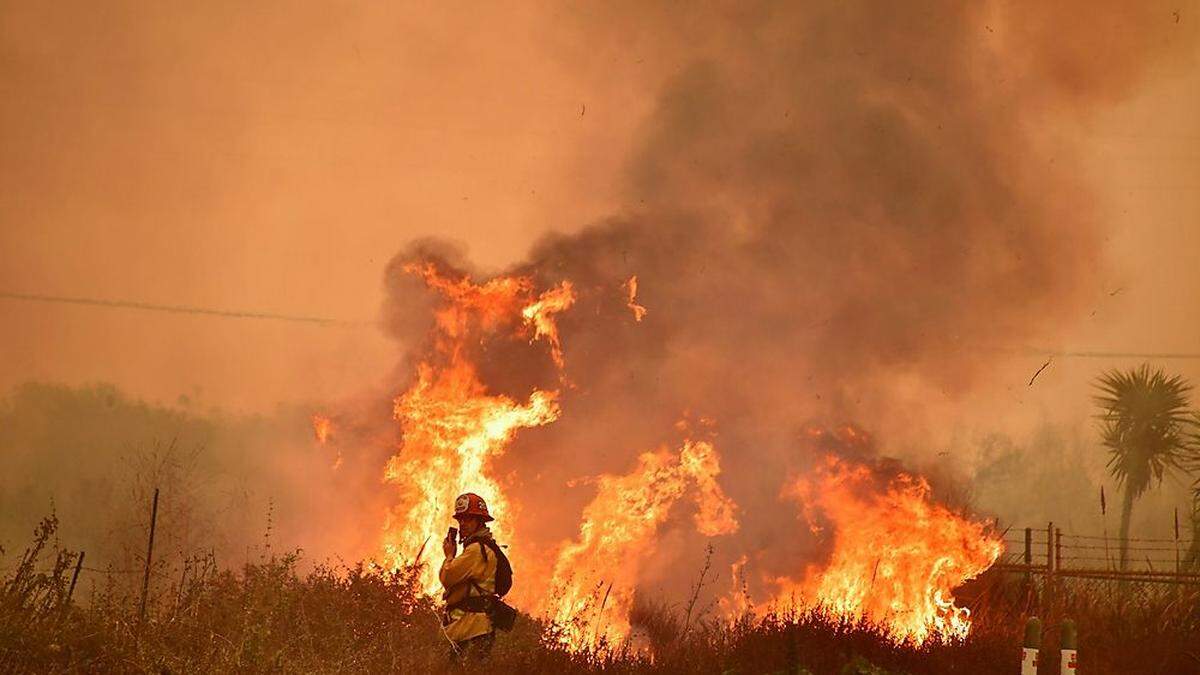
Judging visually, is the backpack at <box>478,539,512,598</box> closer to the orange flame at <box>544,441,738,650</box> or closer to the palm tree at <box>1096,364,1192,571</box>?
the orange flame at <box>544,441,738,650</box>

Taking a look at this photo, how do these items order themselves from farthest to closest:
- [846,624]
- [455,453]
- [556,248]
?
[556,248] → [455,453] → [846,624]

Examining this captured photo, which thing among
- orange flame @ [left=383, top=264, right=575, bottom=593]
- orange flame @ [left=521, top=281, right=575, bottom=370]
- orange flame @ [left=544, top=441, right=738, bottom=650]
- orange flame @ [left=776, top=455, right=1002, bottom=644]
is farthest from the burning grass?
orange flame @ [left=521, top=281, right=575, bottom=370]

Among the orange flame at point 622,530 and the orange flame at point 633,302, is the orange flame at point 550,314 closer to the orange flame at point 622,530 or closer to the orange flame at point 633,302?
the orange flame at point 633,302

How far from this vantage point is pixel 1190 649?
11.2m

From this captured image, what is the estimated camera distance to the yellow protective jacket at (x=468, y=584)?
9.48 metres

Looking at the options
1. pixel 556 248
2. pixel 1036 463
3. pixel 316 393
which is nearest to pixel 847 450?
pixel 556 248

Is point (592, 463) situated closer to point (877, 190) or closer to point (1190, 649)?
point (877, 190)

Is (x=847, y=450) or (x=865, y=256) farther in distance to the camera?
(x=865, y=256)

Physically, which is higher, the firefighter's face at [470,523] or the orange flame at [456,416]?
the orange flame at [456,416]

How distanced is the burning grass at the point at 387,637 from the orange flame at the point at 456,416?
1.28 m

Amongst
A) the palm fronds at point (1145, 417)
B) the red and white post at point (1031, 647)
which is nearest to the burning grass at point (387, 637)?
the red and white post at point (1031, 647)

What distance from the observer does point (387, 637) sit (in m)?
10.3

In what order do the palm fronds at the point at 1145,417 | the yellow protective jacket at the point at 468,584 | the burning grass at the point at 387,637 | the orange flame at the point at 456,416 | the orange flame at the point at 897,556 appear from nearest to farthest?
the burning grass at the point at 387,637 < the yellow protective jacket at the point at 468,584 < the orange flame at the point at 897,556 < the orange flame at the point at 456,416 < the palm fronds at the point at 1145,417

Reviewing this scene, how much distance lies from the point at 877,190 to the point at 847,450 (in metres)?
4.98
